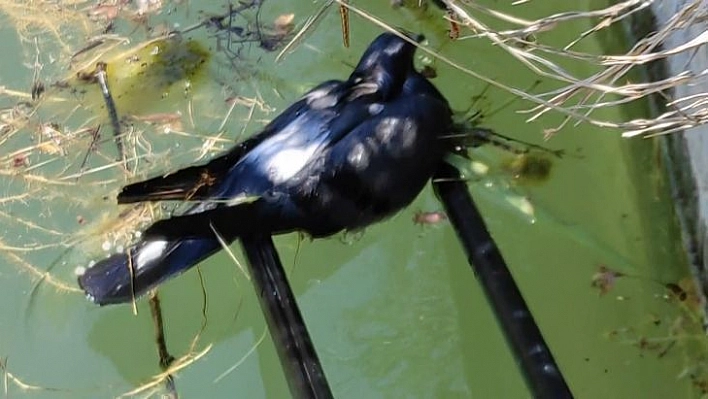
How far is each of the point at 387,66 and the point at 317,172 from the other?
0.20 meters

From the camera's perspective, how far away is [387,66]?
1359 mm

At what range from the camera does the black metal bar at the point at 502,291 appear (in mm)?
1192

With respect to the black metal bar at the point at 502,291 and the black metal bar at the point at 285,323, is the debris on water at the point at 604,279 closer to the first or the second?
the black metal bar at the point at 502,291

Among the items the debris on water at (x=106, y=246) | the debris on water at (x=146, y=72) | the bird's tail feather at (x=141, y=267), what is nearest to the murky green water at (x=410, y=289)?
the debris on water at (x=106, y=246)

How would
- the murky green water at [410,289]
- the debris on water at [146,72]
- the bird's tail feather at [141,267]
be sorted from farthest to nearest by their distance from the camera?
the debris on water at [146,72] < the murky green water at [410,289] < the bird's tail feather at [141,267]

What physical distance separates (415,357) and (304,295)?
0.23 m

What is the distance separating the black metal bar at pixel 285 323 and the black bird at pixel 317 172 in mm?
41

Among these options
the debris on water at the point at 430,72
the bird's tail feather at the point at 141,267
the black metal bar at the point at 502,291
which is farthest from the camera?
the debris on water at the point at 430,72

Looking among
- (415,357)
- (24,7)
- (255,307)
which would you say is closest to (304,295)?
(255,307)

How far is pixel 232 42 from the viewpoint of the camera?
1946 millimetres

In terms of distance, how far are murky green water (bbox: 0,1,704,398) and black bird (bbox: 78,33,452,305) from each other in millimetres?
272

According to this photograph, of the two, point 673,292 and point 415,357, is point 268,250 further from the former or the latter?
point 673,292

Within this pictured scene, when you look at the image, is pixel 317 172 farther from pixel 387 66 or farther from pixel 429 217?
pixel 429 217

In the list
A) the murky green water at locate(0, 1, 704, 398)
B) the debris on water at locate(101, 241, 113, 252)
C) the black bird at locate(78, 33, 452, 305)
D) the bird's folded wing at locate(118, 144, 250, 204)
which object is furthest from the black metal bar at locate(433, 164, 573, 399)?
the debris on water at locate(101, 241, 113, 252)
